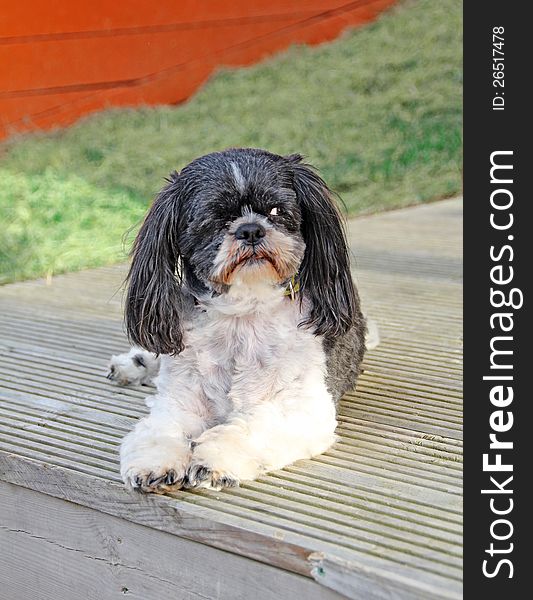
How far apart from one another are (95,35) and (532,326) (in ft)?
20.8

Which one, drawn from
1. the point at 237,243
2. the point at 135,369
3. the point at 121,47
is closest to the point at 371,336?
the point at 135,369

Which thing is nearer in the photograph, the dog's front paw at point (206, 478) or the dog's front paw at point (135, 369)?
the dog's front paw at point (206, 478)

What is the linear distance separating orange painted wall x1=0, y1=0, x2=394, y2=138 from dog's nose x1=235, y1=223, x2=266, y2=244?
5564 millimetres

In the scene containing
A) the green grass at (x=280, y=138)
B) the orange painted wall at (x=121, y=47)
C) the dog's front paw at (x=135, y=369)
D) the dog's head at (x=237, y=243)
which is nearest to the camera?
the dog's head at (x=237, y=243)

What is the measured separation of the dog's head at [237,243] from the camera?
8.27 feet

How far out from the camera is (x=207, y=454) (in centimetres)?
245

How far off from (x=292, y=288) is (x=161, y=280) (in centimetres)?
35

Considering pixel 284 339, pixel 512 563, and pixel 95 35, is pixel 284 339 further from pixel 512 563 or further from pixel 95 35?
pixel 95 35

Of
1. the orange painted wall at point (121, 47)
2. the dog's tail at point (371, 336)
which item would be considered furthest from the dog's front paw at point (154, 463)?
the orange painted wall at point (121, 47)

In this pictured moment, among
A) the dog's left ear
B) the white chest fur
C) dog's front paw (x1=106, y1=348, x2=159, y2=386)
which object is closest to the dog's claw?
the white chest fur

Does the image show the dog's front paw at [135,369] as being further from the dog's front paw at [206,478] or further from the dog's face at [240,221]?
the dog's front paw at [206,478]

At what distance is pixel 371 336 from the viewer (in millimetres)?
3662

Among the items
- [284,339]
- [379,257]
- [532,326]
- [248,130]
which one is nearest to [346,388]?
[284,339]

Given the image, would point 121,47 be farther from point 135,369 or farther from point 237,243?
point 237,243
